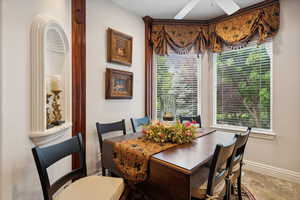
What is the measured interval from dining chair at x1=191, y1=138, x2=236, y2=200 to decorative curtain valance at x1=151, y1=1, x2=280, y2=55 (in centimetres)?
218

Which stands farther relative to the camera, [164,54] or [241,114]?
[164,54]

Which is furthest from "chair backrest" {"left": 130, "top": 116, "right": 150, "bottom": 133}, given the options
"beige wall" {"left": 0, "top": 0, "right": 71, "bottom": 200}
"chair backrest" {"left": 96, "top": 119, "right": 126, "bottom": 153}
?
"beige wall" {"left": 0, "top": 0, "right": 71, "bottom": 200}

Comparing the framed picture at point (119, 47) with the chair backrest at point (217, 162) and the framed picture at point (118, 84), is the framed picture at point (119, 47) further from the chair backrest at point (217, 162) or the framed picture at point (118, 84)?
the chair backrest at point (217, 162)

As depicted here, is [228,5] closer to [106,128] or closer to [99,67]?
[99,67]

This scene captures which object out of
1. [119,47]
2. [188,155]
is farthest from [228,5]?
[188,155]

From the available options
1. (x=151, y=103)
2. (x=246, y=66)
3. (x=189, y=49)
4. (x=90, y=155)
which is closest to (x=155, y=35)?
(x=189, y=49)

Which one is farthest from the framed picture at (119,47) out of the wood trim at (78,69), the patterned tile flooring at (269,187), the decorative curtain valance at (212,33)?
the patterned tile flooring at (269,187)

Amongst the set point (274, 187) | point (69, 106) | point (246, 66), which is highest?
point (246, 66)

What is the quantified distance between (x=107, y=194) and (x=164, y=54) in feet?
8.45

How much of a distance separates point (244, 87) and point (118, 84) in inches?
87.2

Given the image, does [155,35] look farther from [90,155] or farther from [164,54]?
[90,155]

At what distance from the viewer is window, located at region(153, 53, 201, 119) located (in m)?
3.32

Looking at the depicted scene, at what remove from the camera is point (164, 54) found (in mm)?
3178

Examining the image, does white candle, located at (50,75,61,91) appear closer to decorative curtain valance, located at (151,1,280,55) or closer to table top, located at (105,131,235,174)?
table top, located at (105,131,235,174)
